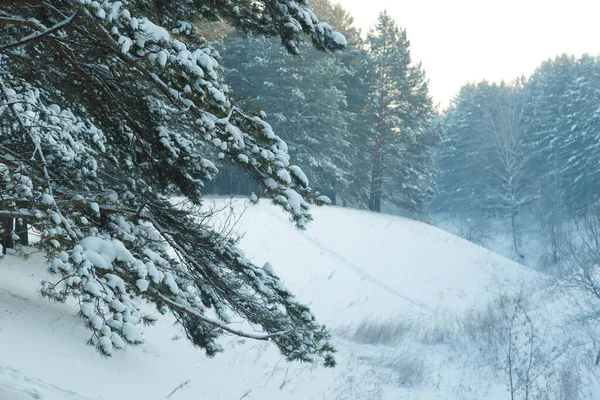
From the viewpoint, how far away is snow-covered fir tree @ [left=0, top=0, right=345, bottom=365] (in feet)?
11.2

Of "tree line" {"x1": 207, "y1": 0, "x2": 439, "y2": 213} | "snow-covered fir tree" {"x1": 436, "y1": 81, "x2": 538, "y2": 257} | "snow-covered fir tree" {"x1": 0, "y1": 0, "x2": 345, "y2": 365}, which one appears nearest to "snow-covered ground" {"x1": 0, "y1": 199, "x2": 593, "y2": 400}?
"snow-covered fir tree" {"x1": 0, "y1": 0, "x2": 345, "y2": 365}

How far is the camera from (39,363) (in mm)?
4805

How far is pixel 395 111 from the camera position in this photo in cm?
3125

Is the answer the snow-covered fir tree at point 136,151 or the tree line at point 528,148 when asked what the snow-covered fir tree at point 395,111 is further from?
the snow-covered fir tree at point 136,151

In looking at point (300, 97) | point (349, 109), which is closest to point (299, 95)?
point (300, 97)

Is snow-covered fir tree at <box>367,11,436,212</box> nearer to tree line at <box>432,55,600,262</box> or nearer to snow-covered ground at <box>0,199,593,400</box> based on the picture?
tree line at <box>432,55,600,262</box>

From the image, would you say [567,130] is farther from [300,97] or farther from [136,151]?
[136,151]

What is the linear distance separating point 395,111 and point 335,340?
2274 cm

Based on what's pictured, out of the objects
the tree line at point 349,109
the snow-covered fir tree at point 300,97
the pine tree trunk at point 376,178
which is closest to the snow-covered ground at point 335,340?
the snow-covered fir tree at point 300,97

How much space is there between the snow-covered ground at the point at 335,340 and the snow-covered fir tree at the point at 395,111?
11.3m

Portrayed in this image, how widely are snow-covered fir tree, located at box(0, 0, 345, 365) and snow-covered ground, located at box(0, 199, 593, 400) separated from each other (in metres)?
1.05

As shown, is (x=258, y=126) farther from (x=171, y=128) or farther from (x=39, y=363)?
(x=39, y=363)

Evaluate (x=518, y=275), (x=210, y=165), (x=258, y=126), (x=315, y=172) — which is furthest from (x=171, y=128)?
(x=315, y=172)

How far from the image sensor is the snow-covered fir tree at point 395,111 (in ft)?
102
